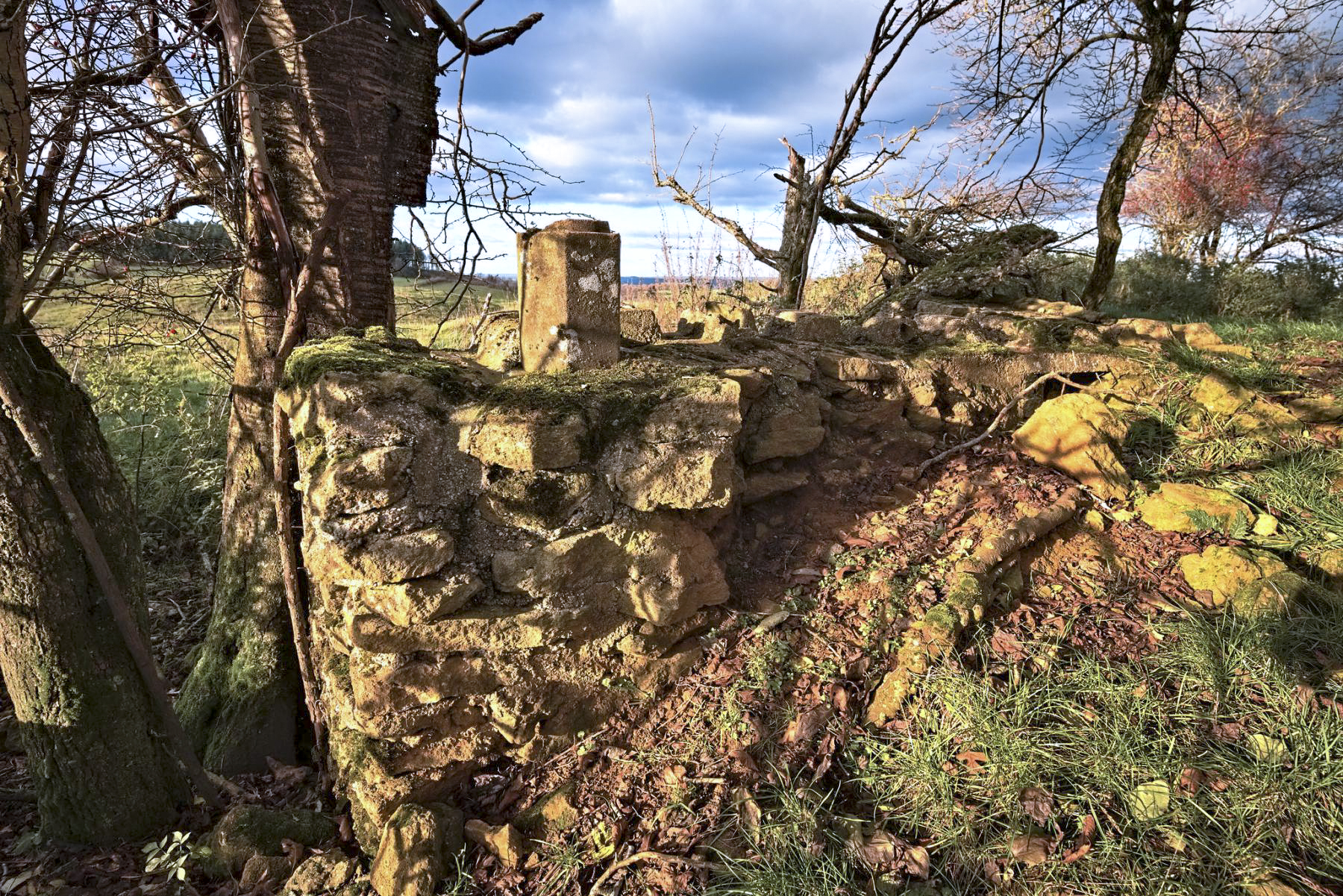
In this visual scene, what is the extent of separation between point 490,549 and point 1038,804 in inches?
79.7

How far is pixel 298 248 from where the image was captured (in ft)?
11.1

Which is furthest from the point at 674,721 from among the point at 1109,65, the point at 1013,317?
the point at 1109,65

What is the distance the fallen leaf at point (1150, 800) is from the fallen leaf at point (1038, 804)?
0.75ft

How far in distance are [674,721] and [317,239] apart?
2610mm

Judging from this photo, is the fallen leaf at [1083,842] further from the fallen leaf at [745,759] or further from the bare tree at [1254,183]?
the bare tree at [1254,183]

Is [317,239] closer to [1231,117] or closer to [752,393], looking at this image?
[752,393]

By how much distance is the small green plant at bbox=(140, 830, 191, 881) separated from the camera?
253 centimetres

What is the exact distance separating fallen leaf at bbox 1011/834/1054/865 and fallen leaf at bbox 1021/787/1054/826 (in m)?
0.06

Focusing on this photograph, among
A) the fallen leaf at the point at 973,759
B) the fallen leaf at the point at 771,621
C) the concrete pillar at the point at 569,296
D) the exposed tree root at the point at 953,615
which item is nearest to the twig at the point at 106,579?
the concrete pillar at the point at 569,296

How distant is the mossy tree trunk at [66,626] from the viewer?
2.76m

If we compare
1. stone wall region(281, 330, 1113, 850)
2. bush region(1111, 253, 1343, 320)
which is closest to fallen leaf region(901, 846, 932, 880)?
stone wall region(281, 330, 1113, 850)

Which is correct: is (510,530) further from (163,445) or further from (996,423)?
(163,445)

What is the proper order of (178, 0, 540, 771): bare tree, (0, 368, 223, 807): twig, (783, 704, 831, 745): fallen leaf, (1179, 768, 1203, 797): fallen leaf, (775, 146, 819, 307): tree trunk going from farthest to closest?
(775, 146, 819, 307): tree trunk < (178, 0, 540, 771): bare tree < (0, 368, 223, 807): twig < (783, 704, 831, 745): fallen leaf < (1179, 768, 1203, 797): fallen leaf

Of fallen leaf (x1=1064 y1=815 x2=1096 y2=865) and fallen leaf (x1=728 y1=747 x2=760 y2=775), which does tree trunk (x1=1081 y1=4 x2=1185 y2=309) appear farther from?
fallen leaf (x1=728 y1=747 x2=760 y2=775)
